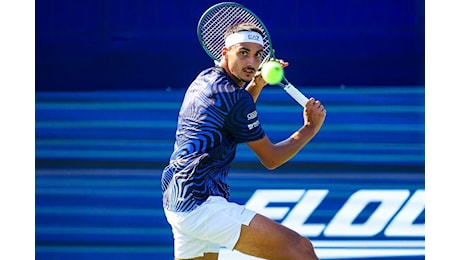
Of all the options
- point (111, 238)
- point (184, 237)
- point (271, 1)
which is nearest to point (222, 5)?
point (271, 1)

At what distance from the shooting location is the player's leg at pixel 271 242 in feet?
16.0

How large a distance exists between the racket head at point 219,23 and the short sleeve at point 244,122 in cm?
57

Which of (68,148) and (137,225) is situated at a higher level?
(68,148)

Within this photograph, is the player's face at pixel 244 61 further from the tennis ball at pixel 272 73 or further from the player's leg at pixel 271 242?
the player's leg at pixel 271 242

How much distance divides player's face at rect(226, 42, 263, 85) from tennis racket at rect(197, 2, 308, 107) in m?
0.38

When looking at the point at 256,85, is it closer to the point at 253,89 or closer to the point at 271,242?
the point at 253,89

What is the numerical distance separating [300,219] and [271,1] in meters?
1.25

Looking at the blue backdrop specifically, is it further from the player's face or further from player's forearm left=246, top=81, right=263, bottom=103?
the player's face

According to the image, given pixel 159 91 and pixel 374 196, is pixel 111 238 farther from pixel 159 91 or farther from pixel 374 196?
pixel 374 196

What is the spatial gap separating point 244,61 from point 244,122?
0.30m

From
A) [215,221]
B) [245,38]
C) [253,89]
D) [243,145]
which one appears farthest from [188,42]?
[215,221]

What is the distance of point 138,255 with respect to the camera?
6.48 meters

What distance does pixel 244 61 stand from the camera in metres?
5.09

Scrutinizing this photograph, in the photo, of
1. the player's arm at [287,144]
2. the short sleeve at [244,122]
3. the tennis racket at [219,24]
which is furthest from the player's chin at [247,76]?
the tennis racket at [219,24]
